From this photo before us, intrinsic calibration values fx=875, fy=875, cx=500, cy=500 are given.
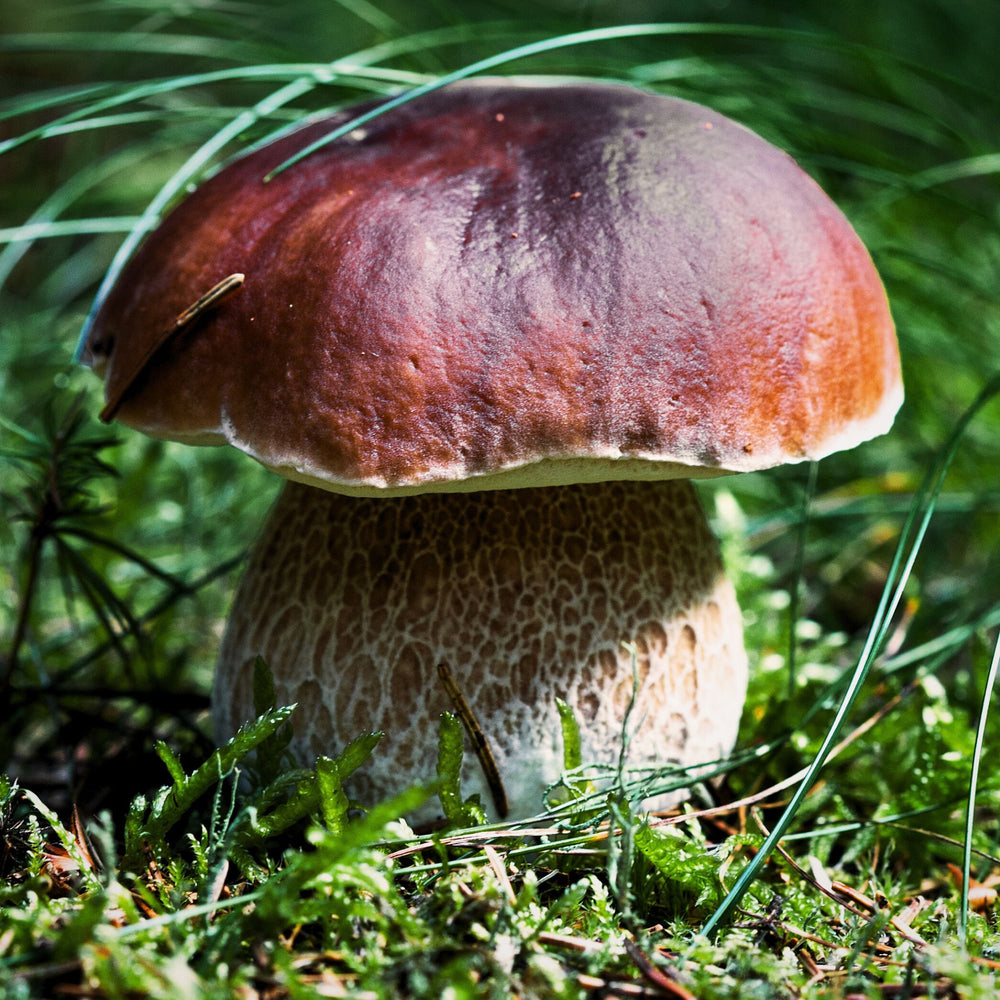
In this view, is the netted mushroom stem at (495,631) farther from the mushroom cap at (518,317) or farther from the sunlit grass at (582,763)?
the mushroom cap at (518,317)

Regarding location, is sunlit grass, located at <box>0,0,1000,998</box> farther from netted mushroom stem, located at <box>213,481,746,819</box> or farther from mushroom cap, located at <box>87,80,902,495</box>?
mushroom cap, located at <box>87,80,902,495</box>

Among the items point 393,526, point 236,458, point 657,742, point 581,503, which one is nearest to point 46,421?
point 393,526

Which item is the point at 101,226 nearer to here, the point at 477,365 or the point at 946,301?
the point at 477,365

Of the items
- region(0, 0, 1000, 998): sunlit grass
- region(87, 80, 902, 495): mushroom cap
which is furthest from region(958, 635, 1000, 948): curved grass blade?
region(87, 80, 902, 495): mushroom cap

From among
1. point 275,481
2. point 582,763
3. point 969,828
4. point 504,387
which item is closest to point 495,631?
point 582,763

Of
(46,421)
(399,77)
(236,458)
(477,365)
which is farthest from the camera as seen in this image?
(236,458)

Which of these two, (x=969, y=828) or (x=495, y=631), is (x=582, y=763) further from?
(x=969, y=828)
